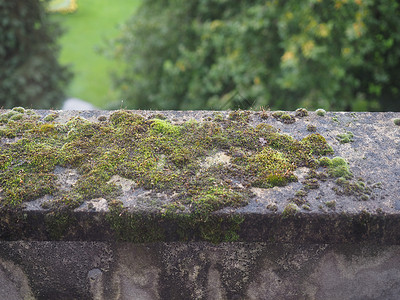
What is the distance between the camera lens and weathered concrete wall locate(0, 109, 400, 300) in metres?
1.18

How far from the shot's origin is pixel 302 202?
120 cm

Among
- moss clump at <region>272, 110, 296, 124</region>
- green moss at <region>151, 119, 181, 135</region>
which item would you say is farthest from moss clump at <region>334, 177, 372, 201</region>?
green moss at <region>151, 119, 181, 135</region>

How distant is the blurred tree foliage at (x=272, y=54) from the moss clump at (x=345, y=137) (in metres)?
2.08

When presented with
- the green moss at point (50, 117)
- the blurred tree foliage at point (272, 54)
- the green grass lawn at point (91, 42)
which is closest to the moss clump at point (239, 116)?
the green moss at point (50, 117)

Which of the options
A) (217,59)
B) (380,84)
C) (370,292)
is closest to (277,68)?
(217,59)

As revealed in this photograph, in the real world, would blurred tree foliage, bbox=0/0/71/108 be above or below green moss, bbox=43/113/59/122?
above

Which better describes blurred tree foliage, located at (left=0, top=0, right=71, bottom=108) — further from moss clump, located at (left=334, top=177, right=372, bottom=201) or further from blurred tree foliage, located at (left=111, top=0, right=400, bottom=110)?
moss clump, located at (left=334, top=177, right=372, bottom=201)

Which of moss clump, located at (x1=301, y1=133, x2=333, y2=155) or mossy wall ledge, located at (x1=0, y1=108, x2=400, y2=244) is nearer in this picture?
mossy wall ledge, located at (x1=0, y1=108, x2=400, y2=244)

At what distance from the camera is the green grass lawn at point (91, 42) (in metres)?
9.58

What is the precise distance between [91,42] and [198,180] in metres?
11.2

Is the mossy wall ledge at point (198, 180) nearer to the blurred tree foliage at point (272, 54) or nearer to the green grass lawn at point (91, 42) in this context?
the blurred tree foliage at point (272, 54)

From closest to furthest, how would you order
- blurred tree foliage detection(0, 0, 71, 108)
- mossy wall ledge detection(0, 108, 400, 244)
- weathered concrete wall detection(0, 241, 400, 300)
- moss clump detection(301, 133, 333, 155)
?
1. mossy wall ledge detection(0, 108, 400, 244)
2. weathered concrete wall detection(0, 241, 400, 300)
3. moss clump detection(301, 133, 333, 155)
4. blurred tree foliage detection(0, 0, 71, 108)

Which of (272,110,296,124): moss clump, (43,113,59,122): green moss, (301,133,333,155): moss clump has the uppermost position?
(43,113,59,122): green moss

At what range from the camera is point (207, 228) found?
1186mm
